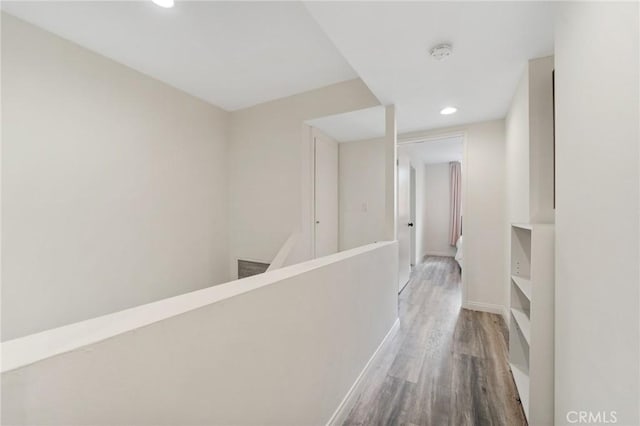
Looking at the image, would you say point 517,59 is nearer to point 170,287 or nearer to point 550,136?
point 550,136

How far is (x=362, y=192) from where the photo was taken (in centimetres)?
362

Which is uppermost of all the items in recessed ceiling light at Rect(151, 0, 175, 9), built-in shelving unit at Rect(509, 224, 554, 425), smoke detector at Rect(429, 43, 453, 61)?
recessed ceiling light at Rect(151, 0, 175, 9)

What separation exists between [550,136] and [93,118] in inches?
144

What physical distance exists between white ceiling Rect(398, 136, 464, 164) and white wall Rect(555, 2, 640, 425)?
9.16 ft

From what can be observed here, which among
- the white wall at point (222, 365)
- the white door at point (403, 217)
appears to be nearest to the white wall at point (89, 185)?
the white wall at point (222, 365)

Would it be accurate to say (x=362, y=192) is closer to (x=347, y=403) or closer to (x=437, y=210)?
(x=347, y=403)

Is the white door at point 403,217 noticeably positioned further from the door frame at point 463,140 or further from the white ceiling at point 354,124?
the white ceiling at point 354,124

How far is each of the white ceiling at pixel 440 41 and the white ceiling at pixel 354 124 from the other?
1.39 feet

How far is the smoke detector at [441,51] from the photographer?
5.32 feet

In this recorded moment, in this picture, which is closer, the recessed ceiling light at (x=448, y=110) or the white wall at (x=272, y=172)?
the recessed ceiling light at (x=448, y=110)

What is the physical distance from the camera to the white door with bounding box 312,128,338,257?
10.9ft

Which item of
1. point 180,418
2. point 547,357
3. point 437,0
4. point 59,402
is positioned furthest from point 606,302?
point 437,0

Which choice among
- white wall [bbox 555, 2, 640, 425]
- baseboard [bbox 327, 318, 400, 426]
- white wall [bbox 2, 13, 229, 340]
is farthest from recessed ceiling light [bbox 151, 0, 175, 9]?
baseboard [bbox 327, 318, 400, 426]

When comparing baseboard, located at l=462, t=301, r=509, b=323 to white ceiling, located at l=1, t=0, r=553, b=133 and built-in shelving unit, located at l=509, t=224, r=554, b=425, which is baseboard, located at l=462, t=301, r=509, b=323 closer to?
built-in shelving unit, located at l=509, t=224, r=554, b=425
